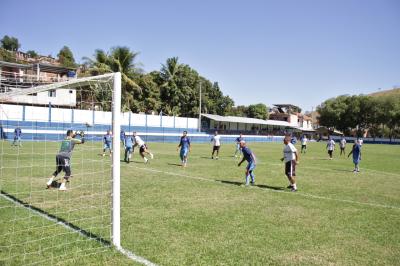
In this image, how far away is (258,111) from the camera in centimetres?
10200

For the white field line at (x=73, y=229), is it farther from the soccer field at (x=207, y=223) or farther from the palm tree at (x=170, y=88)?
the palm tree at (x=170, y=88)

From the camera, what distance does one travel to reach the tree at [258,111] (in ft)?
336

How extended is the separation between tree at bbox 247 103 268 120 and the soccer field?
8887 centimetres

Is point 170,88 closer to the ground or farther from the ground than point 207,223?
farther from the ground

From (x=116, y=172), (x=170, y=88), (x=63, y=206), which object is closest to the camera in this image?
(x=116, y=172)

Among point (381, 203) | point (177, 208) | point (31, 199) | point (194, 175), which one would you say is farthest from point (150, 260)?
point (194, 175)

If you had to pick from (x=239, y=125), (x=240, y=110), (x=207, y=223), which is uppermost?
(x=240, y=110)

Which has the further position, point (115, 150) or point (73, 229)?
point (73, 229)

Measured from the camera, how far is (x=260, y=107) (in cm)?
10281

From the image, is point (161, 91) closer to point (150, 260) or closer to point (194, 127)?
point (194, 127)

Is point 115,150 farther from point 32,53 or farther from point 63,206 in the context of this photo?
point 32,53

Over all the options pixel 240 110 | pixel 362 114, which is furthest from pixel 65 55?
pixel 362 114

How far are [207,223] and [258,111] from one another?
95.8m

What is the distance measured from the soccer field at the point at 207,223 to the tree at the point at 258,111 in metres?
88.9
